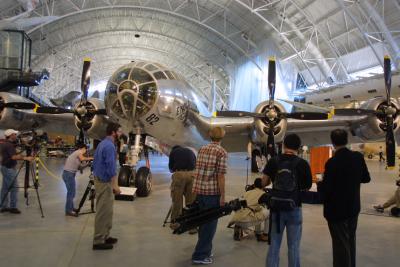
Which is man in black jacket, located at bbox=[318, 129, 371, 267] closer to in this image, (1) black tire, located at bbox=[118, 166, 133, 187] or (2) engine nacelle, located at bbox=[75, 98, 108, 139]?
(1) black tire, located at bbox=[118, 166, 133, 187]

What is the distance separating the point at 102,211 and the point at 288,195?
289 centimetres

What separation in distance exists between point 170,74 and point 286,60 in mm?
24053

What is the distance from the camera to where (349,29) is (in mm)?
25844

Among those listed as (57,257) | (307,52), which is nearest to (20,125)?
(57,257)

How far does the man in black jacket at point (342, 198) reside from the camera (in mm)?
3994

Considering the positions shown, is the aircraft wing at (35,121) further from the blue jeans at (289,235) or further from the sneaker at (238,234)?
the blue jeans at (289,235)

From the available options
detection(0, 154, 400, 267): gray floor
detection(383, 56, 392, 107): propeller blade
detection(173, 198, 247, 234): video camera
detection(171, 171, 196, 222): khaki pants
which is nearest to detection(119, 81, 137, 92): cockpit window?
detection(0, 154, 400, 267): gray floor

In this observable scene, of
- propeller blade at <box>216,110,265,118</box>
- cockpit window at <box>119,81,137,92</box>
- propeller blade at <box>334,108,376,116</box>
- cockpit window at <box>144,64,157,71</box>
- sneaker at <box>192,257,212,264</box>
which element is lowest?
sneaker at <box>192,257,212,264</box>

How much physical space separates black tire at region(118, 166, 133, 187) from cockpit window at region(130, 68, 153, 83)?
2.46m

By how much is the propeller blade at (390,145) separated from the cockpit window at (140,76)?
792 centimetres

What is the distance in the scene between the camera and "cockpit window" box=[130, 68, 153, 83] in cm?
991

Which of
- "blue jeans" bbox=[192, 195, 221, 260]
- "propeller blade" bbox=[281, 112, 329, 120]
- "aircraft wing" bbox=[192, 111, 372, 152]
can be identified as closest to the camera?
"blue jeans" bbox=[192, 195, 221, 260]

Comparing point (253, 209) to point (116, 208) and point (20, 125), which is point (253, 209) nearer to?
point (116, 208)

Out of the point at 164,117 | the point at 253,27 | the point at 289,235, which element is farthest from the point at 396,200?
the point at 253,27
